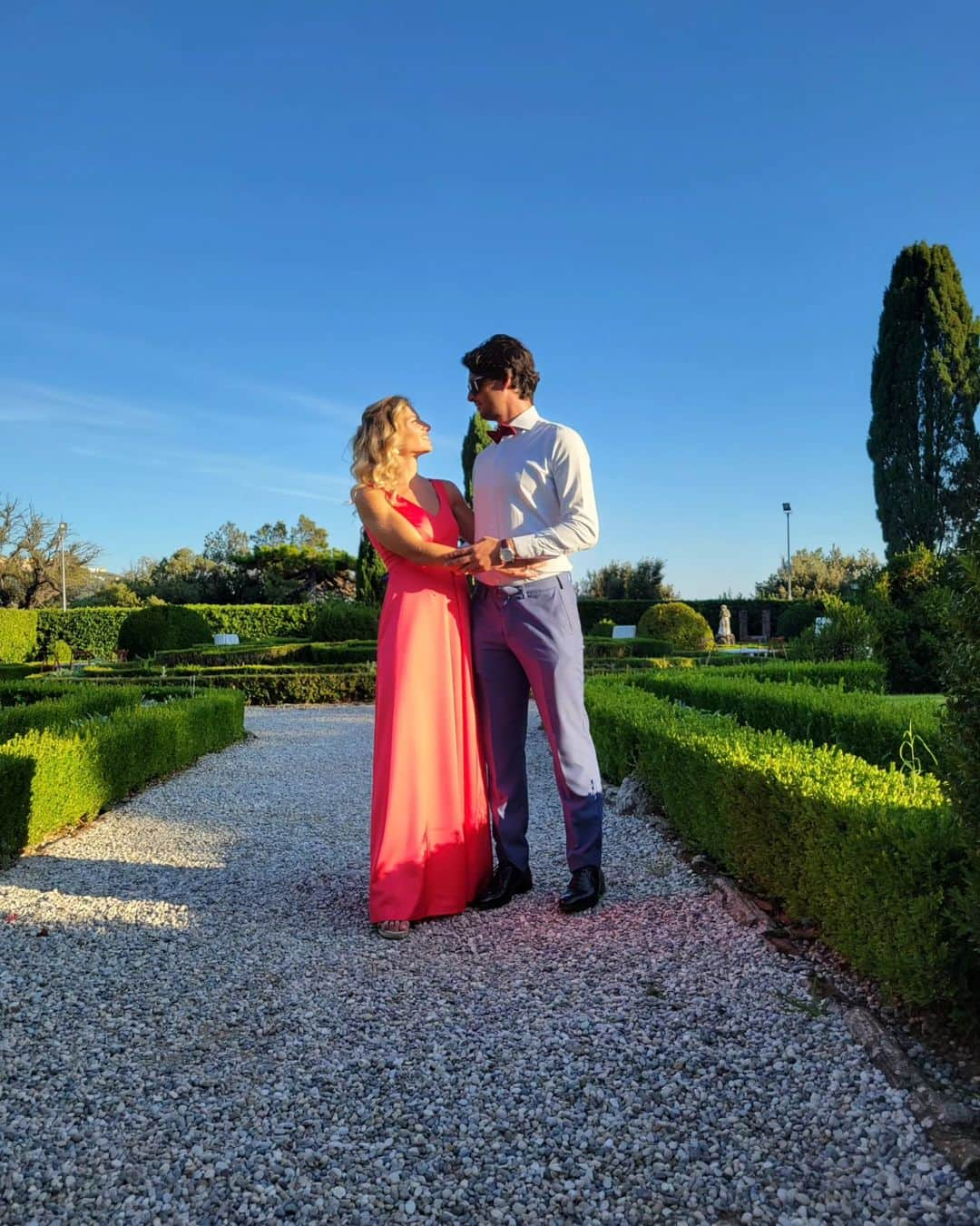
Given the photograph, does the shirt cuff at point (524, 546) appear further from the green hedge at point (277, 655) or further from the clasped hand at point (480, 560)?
the green hedge at point (277, 655)

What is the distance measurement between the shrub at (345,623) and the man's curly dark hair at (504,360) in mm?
15823

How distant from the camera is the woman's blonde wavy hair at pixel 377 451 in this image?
10.3ft

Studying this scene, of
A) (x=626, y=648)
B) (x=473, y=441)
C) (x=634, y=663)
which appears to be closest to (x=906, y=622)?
(x=634, y=663)

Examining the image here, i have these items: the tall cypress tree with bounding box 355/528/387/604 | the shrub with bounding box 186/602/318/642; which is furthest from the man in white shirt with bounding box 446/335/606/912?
the shrub with bounding box 186/602/318/642

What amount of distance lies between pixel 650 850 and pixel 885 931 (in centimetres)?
200

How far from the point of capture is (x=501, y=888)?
3338mm

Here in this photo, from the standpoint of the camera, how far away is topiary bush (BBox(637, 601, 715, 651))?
20.6m

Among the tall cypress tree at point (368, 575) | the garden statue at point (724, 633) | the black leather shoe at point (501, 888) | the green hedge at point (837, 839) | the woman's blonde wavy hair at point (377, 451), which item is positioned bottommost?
the black leather shoe at point (501, 888)

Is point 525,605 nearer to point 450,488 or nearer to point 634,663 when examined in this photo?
point 450,488

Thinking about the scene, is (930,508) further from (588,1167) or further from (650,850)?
(588,1167)

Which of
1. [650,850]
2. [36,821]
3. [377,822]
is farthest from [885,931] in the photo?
[36,821]

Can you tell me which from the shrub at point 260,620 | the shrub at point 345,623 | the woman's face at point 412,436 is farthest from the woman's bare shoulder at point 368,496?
the shrub at point 260,620

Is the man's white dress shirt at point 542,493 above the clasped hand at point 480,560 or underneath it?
above

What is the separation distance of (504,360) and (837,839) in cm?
190
